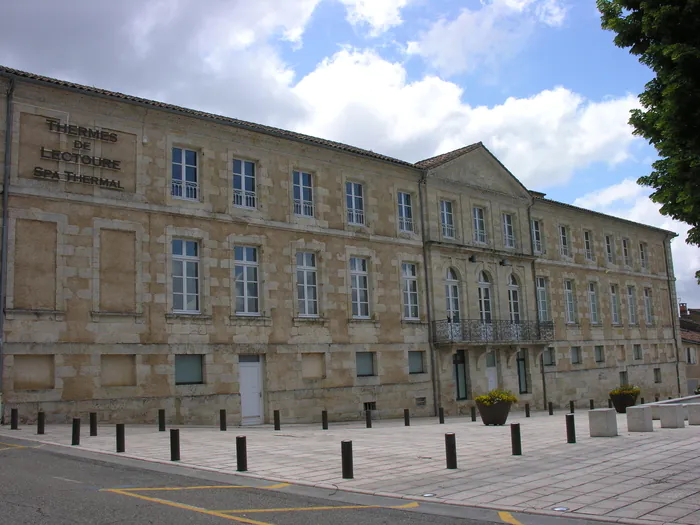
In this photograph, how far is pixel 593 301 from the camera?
3675cm

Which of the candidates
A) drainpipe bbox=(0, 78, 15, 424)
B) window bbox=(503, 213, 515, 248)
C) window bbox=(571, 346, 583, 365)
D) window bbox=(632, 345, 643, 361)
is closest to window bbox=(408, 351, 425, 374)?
window bbox=(503, 213, 515, 248)

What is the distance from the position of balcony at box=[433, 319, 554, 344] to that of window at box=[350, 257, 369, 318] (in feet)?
10.6

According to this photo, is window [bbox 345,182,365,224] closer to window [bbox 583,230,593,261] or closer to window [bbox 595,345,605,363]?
window [bbox 583,230,593,261]

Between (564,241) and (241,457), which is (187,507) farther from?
(564,241)

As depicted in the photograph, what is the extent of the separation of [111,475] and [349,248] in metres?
15.3

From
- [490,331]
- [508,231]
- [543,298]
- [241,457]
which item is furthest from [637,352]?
[241,457]

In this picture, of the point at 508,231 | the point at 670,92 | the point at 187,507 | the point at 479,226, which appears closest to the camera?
the point at 187,507

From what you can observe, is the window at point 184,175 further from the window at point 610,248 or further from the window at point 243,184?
the window at point 610,248

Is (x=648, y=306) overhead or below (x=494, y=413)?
overhead

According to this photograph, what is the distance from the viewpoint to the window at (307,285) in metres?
23.3

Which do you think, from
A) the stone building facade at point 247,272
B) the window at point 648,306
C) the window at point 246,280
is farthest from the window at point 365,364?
the window at point 648,306

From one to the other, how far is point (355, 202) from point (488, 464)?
1529 cm

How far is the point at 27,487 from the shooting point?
8836 millimetres

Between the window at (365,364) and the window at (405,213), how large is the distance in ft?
16.2
